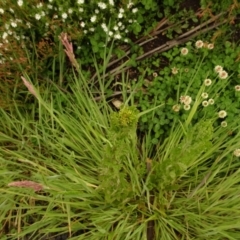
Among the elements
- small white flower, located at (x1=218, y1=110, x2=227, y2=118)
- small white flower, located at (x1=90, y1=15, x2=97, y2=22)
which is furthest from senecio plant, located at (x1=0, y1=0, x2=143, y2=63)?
small white flower, located at (x1=218, y1=110, x2=227, y2=118)

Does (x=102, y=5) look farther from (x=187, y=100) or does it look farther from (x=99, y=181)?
(x=99, y=181)

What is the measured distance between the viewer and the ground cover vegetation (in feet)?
6.44

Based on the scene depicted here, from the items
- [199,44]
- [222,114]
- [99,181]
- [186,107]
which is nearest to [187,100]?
[186,107]

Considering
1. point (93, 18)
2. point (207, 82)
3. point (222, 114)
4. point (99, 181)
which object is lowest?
point (99, 181)

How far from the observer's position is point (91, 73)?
89.8 inches

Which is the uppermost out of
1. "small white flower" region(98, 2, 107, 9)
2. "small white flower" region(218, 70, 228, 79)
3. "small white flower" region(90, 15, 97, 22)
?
"small white flower" region(98, 2, 107, 9)

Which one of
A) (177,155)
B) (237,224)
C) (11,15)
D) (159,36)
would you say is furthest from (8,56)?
(237,224)

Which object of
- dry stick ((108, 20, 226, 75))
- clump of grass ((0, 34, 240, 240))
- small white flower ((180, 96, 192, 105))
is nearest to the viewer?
clump of grass ((0, 34, 240, 240))

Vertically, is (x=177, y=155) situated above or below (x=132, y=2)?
below

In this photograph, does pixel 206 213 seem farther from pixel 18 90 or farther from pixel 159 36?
pixel 18 90

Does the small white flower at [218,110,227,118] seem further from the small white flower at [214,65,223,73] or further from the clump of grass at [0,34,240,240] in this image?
the small white flower at [214,65,223,73]

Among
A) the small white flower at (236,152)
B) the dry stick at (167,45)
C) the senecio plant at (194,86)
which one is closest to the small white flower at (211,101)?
the senecio plant at (194,86)

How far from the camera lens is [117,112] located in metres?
1.92

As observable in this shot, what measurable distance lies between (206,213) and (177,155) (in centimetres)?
42
